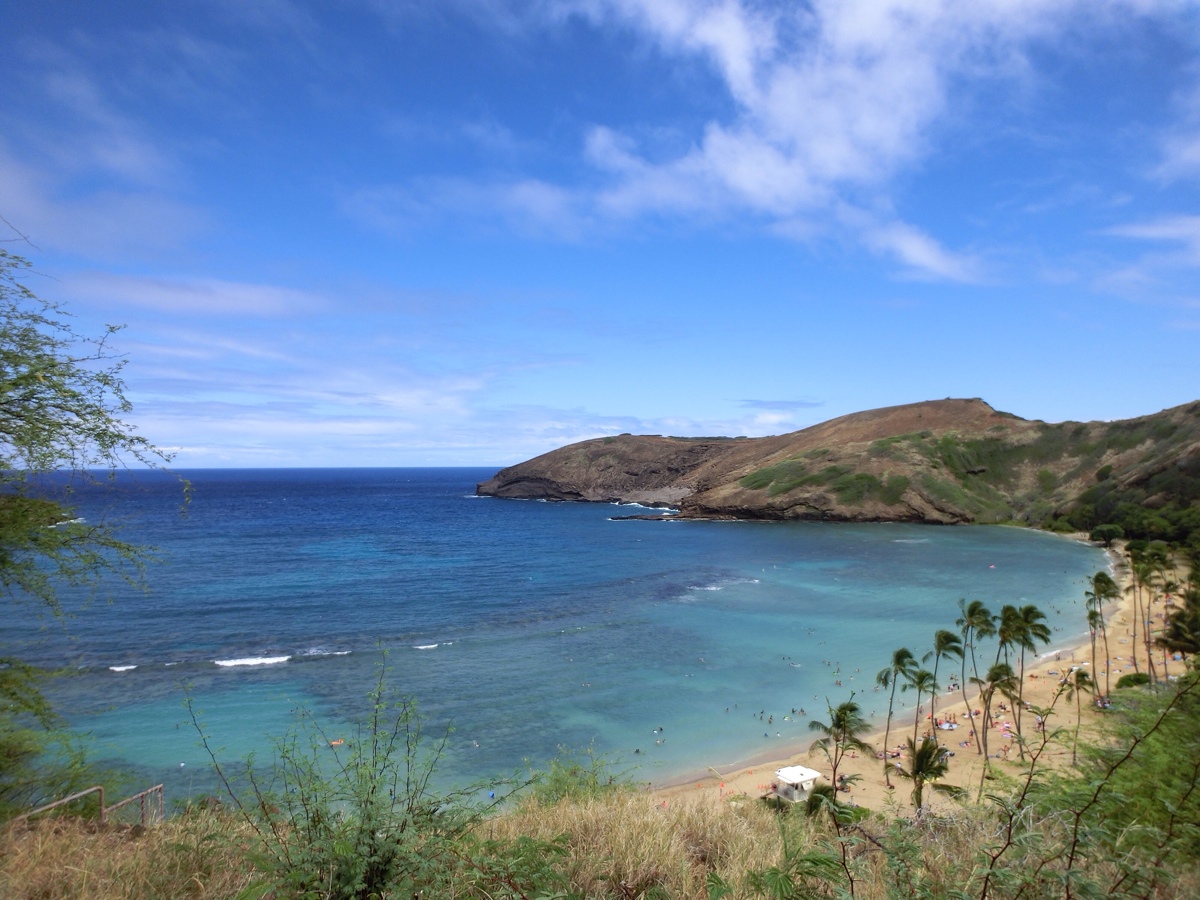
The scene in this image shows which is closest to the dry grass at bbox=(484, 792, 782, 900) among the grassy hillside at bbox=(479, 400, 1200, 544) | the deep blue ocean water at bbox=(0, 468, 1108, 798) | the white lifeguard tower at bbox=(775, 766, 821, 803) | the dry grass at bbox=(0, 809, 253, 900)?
the dry grass at bbox=(0, 809, 253, 900)

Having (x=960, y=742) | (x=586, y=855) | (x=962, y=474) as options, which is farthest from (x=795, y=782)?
(x=962, y=474)

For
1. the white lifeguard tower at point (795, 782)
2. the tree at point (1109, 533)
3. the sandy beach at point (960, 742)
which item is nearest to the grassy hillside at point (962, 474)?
the tree at point (1109, 533)

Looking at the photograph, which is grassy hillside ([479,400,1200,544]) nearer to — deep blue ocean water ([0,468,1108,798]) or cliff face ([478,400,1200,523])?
cliff face ([478,400,1200,523])

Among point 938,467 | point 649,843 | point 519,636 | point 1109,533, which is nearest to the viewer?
point 649,843

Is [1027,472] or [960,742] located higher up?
[1027,472]

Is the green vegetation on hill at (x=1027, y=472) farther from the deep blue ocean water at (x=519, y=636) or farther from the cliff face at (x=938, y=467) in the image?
the deep blue ocean water at (x=519, y=636)

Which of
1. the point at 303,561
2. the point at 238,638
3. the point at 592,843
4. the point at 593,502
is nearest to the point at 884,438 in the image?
the point at 593,502

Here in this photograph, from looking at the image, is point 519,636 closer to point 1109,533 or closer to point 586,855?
point 586,855

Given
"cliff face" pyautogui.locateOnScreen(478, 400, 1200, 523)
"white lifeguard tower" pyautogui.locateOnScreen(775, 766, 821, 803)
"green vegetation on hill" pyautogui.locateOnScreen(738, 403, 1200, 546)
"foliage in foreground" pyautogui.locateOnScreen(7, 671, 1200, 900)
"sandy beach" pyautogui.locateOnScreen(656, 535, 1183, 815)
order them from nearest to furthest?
"foliage in foreground" pyautogui.locateOnScreen(7, 671, 1200, 900)
"white lifeguard tower" pyautogui.locateOnScreen(775, 766, 821, 803)
"sandy beach" pyautogui.locateOnScreen(656, 535, 1183, 815)
"green vegetation on hill" pyautogui.locateOnScreen(738, 403, 1200, 546)
"cliff face" pyautogui.locateOnScreen(478, 400, 1200, 523)
